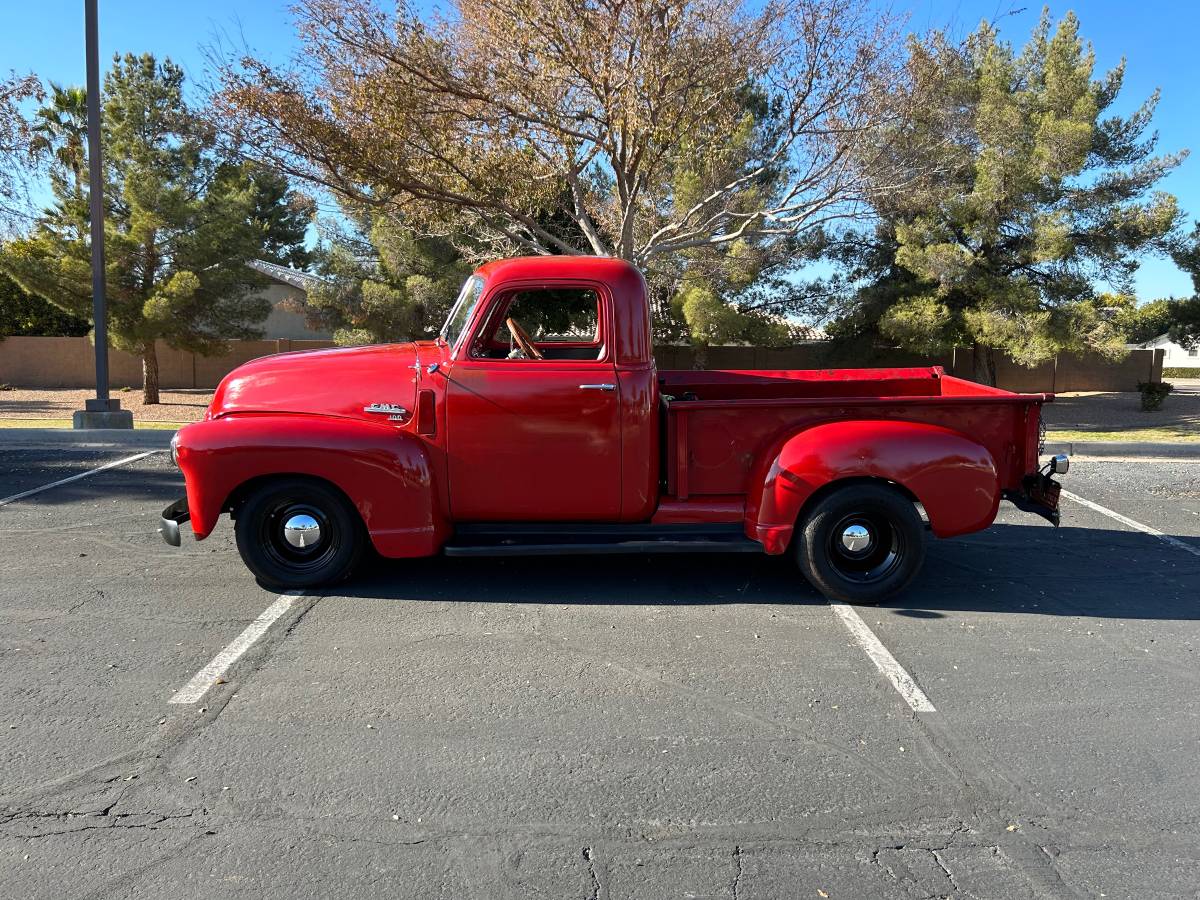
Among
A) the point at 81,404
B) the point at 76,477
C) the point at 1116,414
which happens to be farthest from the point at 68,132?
the point at 1116,414

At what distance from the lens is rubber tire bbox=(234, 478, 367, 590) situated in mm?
5258

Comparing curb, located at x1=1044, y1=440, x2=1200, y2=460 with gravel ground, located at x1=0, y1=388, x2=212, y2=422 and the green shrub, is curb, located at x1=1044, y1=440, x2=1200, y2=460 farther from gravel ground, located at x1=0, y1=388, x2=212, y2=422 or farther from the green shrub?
gravel ground, located at x1=0, y1=388, x2=212, y2=422

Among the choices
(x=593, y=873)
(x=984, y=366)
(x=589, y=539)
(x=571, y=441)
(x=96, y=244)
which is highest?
(x=96, y=244)

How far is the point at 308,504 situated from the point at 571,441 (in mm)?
1668

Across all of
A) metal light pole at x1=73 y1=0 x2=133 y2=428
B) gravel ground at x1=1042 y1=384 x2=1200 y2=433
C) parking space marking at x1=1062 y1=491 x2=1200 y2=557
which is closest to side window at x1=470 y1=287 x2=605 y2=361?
parking space marking at x1=1062 y1=491 x2=1200 y2=557

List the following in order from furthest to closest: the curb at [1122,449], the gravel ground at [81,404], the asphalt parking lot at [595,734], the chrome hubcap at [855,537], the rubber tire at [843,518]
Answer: the gravel ground at [81,404]
the curb at [1122,449]
the chrome hubcap at [855,537]
the rubber tire at [843,518]
the asphalt parking lot at [595,734]

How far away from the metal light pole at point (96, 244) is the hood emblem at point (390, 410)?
911 centimetres

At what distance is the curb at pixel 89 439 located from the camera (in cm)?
1160

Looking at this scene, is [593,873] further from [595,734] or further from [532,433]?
[532,433]

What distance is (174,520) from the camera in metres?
5.43

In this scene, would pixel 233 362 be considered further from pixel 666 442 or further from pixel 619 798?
pixel 619 798

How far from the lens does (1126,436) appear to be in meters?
14.6

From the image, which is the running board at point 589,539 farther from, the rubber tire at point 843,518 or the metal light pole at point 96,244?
the metal light pole at point 96,244

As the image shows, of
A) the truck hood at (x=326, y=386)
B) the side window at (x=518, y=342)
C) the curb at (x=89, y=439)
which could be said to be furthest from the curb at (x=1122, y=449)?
the curb at (x=89, y=439)
